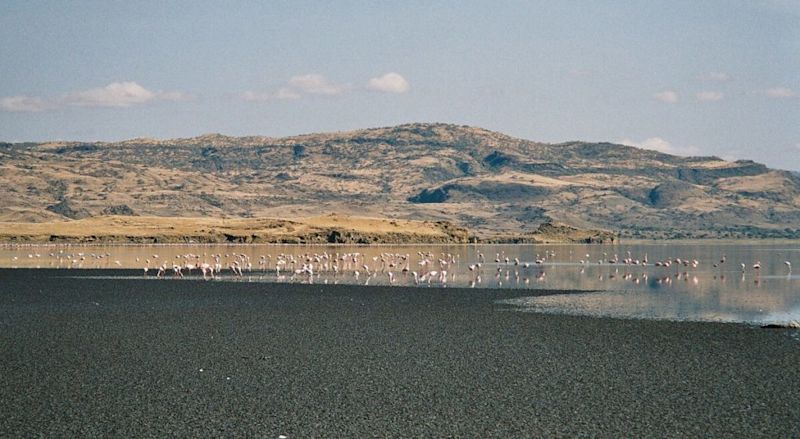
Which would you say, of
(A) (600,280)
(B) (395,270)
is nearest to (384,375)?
(A) (600,280)

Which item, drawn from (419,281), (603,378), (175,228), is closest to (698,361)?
(603,378)

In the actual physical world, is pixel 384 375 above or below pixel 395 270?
above

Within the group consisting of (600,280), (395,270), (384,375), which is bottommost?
(395,270)

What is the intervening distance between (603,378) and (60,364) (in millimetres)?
13724

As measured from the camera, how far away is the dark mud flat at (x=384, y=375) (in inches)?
741

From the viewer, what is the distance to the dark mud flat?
18828mm

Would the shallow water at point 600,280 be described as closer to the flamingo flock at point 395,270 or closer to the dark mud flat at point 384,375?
the flamingo flock at point 395,270

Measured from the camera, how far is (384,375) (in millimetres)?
24031

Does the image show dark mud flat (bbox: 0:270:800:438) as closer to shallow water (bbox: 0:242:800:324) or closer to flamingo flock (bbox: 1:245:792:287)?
shallow water (bbox: 0:242:800:324)

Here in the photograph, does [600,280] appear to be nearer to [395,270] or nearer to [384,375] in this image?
[395,270]

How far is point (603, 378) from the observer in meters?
23.6

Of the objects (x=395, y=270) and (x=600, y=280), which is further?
(x=395, y=270)

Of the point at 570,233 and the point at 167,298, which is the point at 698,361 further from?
the point at 570,233

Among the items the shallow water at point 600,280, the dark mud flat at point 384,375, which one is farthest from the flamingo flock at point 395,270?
the dark mud flat at point 384,375
